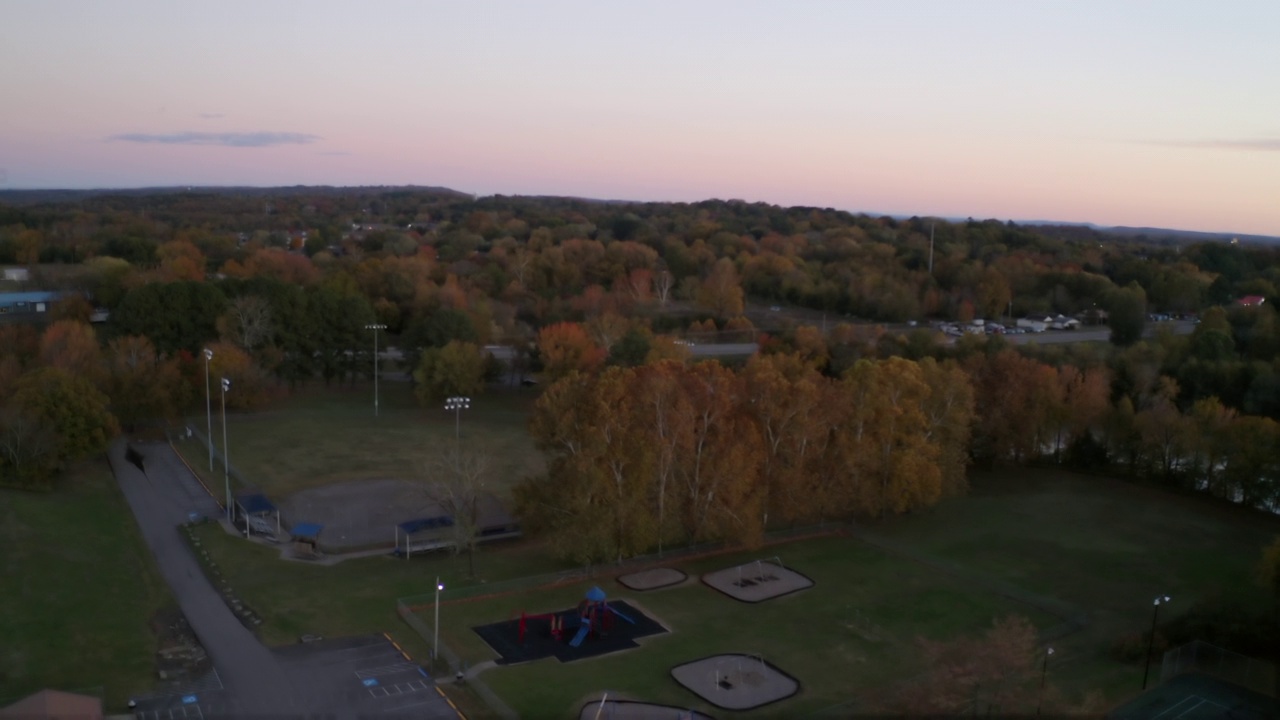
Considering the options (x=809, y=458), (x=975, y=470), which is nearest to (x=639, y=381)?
(x=809, y=458)

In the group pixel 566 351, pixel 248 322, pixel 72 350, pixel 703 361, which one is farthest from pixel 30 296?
pixel 703 361

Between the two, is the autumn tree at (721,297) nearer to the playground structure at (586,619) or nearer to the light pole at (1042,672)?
the playground structure at (586,619)

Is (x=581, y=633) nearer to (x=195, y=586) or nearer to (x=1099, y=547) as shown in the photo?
(x=195, y=586)

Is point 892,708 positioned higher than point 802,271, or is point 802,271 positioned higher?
point 802,271

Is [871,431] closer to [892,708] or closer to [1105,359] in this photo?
[892,708]

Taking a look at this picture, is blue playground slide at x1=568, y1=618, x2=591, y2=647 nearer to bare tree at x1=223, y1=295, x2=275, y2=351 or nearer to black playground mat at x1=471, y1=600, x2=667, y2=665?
black playground mat at x1=471, y1=600, x2=667, y2=665

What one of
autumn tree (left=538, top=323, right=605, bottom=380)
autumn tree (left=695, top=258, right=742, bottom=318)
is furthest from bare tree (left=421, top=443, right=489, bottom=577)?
autumn tree (left=695, top=258, right=742, bottom=318)
